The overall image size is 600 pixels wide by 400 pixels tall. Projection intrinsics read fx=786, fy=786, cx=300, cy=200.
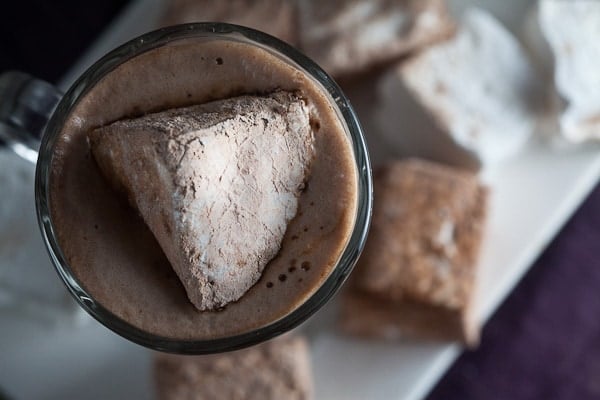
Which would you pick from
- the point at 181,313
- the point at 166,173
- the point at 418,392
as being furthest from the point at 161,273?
the point at 418,392

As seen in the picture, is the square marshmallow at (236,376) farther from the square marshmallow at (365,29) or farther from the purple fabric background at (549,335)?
the square marshmallow at (365,29)

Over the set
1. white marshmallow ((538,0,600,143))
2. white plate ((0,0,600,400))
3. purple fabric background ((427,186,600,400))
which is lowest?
purple fabric background ((427,186,600,400))

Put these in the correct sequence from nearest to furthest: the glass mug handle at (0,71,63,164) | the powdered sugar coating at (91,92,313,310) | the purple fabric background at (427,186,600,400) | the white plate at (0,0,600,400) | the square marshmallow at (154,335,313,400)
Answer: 1. the powdered sugar coating at (91,92,313,310)
2. the glass mug handle at (0,71,63,164)
3. the square marshmallow at (154,335,313,400)
4. the white plate at (0,0,600,400)
5. the purple fabric background at (427,186,600,400)

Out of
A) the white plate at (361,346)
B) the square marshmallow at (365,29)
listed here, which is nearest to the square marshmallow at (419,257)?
the white plate at (361,346)

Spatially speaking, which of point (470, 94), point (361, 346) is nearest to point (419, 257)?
point (361, 346)

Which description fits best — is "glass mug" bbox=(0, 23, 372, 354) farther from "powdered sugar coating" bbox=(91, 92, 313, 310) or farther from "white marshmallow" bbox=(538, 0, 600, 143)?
"white marshmallow" bbox=(538, 0, 600, 143)

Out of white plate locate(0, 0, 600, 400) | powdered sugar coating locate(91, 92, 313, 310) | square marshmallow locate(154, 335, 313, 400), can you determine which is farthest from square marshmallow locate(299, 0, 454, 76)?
powdered sugar coating locate(91, 92, 313, 310)

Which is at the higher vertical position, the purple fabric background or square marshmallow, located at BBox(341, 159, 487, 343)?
square marshmallow, located at BBox(341, 159, 487, 343)
